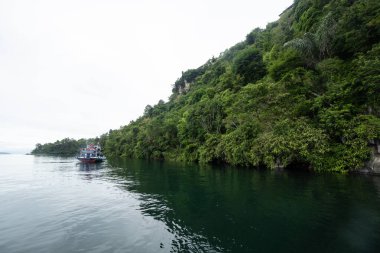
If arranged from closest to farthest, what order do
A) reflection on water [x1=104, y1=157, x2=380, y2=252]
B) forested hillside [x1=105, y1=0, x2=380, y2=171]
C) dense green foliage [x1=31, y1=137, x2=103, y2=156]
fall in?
reflection on water [x1=104, y1=157, x2=380, y2=252] < forested hillside [x1=105, y1=0, x2=380, y2=171] < dense green foliage [x1=31, y1=137, x2=103, y2=156]

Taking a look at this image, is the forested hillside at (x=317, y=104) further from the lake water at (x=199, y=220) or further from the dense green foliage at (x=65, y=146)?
the dense green foliage at (x=65, y=146)

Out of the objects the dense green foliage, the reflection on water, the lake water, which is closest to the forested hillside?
the reflection on water

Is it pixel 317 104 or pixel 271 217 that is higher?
pixel 317 104

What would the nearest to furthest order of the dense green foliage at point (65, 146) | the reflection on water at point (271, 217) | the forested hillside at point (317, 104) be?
the reflection on water at point (271, 217), the forested hillside at point (317, 104), the dense green foliage at point (65, 146)

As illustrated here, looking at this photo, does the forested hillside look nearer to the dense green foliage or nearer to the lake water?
the lake water

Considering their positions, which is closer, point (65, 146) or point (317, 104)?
point (317, 104)

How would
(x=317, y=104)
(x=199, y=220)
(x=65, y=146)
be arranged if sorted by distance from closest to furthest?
(x=199, y=220), (x=317, y=104), (x=65, y=146)

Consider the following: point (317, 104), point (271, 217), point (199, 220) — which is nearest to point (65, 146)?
point (317, 104)

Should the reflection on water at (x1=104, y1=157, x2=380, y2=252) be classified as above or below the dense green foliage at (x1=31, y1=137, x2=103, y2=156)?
below

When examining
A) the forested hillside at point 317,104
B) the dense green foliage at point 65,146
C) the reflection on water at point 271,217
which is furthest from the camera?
the dense green foliage at point 65,146

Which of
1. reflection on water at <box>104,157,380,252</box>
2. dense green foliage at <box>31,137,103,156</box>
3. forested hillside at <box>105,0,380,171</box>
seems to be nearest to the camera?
reflection on water at <box>104,157,380,252</box>

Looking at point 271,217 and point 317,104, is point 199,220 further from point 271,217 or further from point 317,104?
point 317,104

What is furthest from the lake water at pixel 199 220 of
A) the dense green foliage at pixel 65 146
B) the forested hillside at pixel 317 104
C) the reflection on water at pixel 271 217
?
the dense green foliage at pixel 65 146

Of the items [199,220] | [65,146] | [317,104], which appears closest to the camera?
[199,220]
